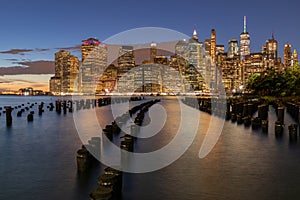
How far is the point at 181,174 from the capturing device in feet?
37.3

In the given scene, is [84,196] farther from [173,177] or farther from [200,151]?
[200,151]

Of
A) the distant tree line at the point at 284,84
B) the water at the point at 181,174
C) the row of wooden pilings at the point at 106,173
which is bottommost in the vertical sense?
the water at the point at 181,174

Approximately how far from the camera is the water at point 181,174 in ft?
31.0

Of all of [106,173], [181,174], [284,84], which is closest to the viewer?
[106,173]

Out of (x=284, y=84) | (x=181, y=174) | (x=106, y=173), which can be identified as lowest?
(x=181, y=174)

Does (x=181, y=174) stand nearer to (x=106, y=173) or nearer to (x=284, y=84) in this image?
(x=106, y=173)

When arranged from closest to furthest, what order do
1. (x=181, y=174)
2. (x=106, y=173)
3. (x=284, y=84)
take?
(x=106, y=173) < (x=181, y=174) < (x=284, y=84)

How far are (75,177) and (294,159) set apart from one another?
9364 millimetres

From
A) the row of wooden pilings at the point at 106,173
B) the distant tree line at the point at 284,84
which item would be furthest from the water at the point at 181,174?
the distant tree line at the point at 284,84

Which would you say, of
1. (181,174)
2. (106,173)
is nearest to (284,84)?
(181,174)

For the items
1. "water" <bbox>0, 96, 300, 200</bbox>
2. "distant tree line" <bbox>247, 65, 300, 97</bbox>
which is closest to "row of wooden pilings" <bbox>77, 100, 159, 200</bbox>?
"water" <bbox>0, 96, 300, 200</bbox>

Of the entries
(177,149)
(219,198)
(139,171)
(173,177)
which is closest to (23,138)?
(177,149)

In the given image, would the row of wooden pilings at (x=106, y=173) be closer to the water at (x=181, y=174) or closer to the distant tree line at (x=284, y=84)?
the water at (x=181, y=174)

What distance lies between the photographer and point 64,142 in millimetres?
18734
